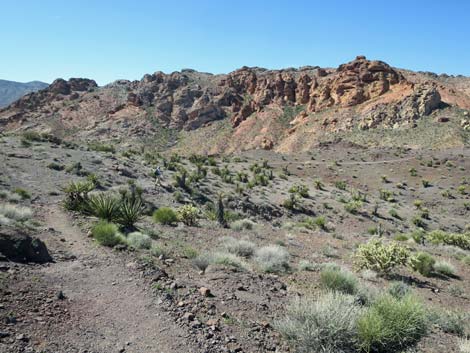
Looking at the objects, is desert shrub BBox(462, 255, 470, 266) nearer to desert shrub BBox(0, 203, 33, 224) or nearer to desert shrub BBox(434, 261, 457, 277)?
desert shrub BBox(434, 261, 457, 277)

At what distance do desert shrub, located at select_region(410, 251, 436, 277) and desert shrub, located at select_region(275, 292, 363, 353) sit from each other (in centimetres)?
723

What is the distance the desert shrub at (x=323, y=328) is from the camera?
17.3 ft

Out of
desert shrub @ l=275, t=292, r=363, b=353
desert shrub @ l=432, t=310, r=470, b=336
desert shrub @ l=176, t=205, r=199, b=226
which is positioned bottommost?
desert shrub @ l=176, t=205, r=199, b=226

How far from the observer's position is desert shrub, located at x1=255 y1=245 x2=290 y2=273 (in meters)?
9.95

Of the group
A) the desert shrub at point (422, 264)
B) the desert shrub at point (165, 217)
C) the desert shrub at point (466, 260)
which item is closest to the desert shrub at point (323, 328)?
the desert shrub at point (422, 264)

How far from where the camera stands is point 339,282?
8.36m

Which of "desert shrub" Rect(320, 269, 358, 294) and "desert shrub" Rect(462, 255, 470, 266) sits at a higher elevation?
"desert shrub" Rect(320, 269, 358, 294)

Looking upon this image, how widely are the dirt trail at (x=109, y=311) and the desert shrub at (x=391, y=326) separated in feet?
8.10

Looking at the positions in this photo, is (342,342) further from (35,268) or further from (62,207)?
(62,207)

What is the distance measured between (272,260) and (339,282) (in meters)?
2.36

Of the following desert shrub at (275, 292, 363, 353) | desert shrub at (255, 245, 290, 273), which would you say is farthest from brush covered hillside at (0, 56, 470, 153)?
desert shrub at (275, 292, 363, 353)

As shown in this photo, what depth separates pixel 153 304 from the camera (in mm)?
6297

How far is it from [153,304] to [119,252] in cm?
333

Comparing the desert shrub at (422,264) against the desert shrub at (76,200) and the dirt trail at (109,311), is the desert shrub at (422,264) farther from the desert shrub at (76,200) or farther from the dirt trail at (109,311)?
the desert shrub at (76,200)
